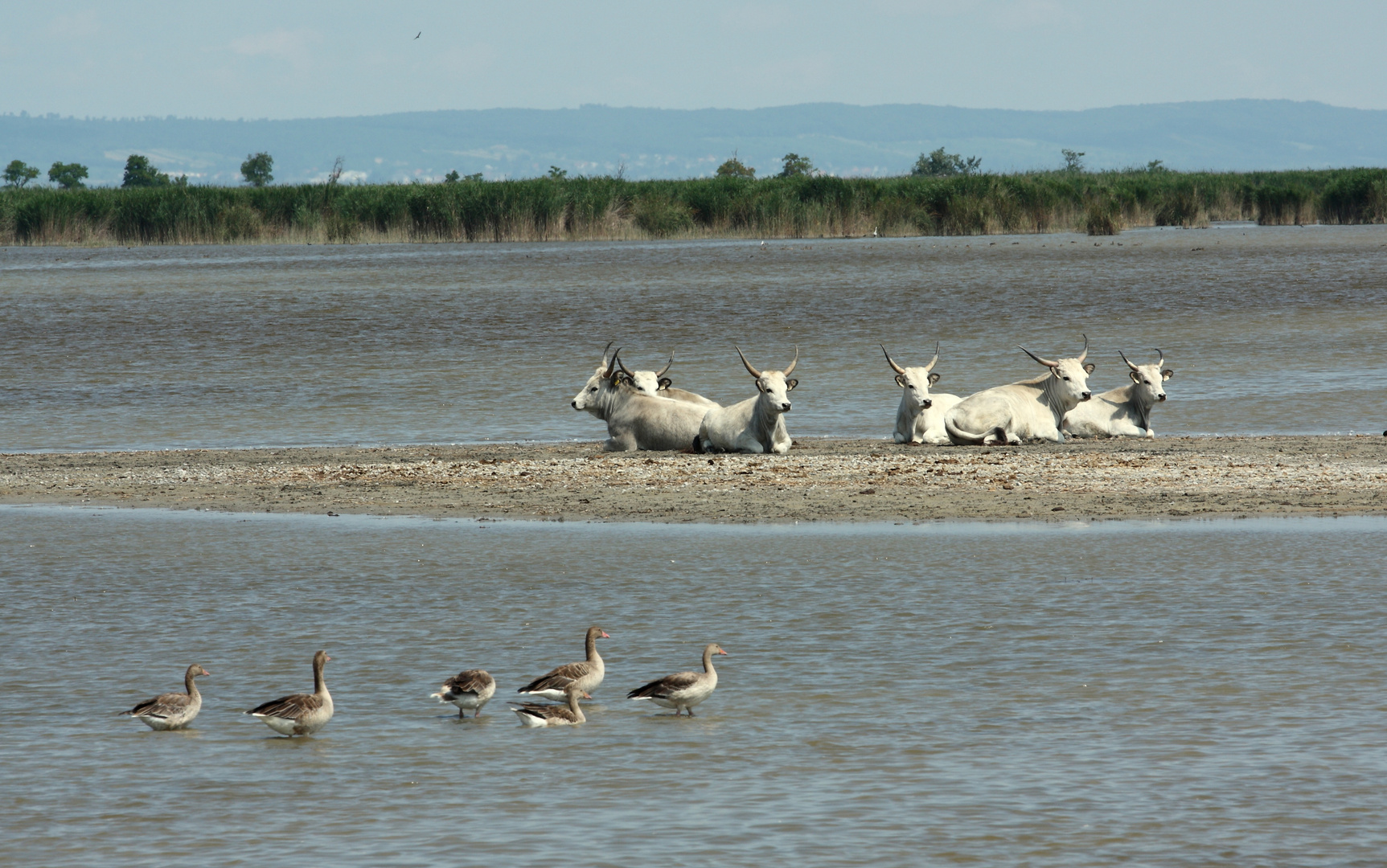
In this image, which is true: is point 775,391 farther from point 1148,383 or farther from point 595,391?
point 1148,383

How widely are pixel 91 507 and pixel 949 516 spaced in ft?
21.9

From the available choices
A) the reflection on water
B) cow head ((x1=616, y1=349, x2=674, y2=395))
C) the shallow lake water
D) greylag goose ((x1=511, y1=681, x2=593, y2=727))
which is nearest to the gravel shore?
the shallow lake water

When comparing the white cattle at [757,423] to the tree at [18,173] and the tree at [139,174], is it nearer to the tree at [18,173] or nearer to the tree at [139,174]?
the tree at [139,174]

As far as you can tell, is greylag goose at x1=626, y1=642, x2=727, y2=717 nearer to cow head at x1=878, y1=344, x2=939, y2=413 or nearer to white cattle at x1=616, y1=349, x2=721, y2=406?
cow head at x1=878, y1=344, x2=939, y2=413

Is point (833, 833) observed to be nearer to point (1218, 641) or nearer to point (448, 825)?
point (448, 825)

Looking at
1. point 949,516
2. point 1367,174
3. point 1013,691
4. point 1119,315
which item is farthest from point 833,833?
point 1367,174

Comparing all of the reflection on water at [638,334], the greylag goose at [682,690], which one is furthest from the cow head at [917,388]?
the greylag goose at [682,690]

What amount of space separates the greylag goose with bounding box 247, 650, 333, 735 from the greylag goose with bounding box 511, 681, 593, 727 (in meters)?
0.80

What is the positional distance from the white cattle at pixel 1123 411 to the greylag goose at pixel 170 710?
11487mm

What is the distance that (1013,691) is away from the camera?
7535 mm

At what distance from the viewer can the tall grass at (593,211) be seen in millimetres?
58562

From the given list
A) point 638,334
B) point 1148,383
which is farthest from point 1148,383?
point 638,334

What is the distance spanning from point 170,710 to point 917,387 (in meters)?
10.2

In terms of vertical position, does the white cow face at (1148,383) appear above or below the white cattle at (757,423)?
above
